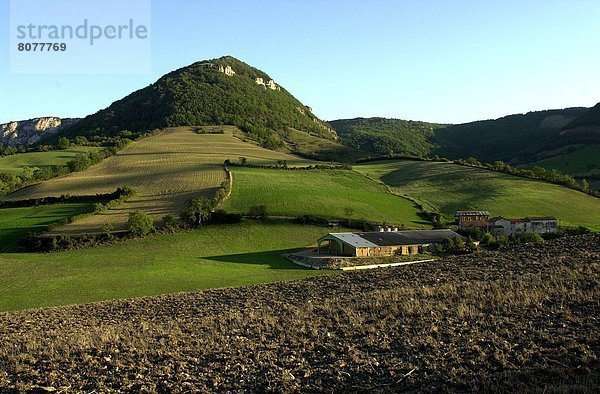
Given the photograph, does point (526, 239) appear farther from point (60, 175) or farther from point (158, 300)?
point (60, 175)

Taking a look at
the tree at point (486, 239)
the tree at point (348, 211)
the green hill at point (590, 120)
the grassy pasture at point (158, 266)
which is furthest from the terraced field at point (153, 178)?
the green hill at point (590, 120)

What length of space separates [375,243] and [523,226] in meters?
29.6

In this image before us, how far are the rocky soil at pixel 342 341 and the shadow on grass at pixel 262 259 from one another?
61.3ft

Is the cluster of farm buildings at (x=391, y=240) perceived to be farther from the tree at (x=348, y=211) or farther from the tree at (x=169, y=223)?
the tree at (x=169, y=223)

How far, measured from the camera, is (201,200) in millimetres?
62719

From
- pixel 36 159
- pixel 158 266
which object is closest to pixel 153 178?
pixel 158 266

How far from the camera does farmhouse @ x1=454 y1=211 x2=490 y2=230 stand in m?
70.4

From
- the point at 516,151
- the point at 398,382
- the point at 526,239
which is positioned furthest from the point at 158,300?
the point at 516,151

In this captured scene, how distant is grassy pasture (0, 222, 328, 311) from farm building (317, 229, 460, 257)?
185 inches

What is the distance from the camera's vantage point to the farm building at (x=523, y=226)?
67.8 meters

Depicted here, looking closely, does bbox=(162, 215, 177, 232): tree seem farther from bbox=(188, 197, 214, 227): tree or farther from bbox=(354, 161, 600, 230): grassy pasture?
bbox=(354, 161, 600, 230): grassy pasture

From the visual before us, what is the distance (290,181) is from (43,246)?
43995mm

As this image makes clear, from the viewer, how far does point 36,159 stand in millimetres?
117312

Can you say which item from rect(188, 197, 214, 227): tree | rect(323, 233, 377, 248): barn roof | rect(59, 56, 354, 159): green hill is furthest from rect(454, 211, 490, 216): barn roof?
rect(59, 56, 354, 159): green hill
